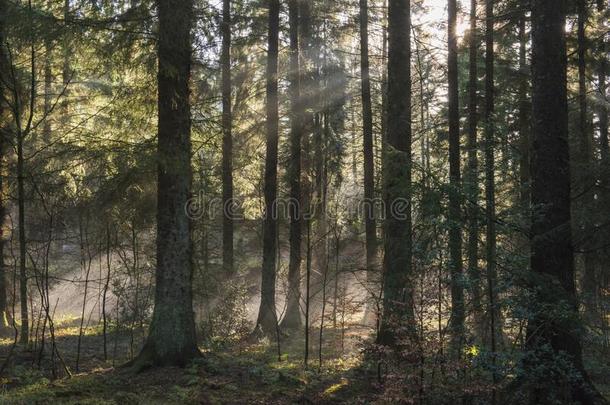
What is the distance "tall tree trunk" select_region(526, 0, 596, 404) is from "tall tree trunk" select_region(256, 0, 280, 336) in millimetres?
8010

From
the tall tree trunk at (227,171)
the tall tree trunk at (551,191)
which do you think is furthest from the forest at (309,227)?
the tall tree trunk at (227,171)

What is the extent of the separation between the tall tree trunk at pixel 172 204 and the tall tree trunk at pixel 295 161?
6379 millimetres

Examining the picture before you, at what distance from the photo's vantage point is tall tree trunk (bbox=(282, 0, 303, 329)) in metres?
15.4

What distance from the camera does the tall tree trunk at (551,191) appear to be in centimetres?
668

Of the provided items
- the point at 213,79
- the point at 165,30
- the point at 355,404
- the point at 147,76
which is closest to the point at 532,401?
the point at 355,404

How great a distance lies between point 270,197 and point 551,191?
27.4 feet

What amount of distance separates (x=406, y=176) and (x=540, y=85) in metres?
2.42

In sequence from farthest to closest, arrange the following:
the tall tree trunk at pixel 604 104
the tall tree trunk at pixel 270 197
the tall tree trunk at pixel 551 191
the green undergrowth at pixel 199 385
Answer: the tall tree trunk at pixel 270 197 < the tall tree trunk at pixel 604 104 < the green undergrowth at pixel 199 385 < the tall tree trunk at pixel 551 191

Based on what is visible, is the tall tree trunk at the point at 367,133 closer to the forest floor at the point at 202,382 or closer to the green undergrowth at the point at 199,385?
the forest floor at the point at 202,382

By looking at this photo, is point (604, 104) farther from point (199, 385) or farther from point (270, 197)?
point (199, 385)

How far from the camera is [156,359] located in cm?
871

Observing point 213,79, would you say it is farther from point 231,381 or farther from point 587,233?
point 587,233

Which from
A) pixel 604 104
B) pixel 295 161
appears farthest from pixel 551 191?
pixel 604 104

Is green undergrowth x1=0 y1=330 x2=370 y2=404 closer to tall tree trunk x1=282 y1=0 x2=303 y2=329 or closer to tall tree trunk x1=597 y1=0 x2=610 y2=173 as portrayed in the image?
tall tree trunk x1=597 y1=0 x2=610 y2=173
